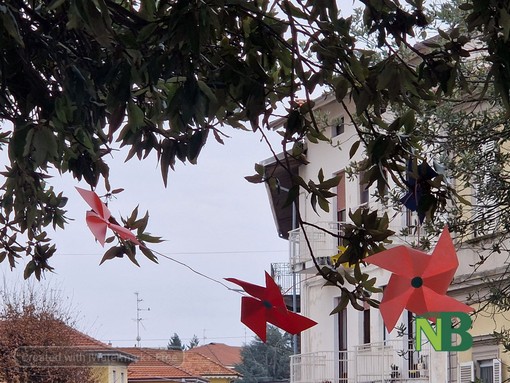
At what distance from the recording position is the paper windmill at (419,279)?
17.5 ft

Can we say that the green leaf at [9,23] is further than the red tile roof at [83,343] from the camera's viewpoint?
No

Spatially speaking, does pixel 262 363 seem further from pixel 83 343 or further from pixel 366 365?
pixel 366 365

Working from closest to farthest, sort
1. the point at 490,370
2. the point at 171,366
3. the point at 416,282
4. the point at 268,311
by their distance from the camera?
the point at 416,282 < the point at 268,311 < the point at 490,370 < the point at 171,366

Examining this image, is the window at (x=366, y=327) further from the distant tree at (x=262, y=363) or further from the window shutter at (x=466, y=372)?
the distant tree at (x=262, y=363)

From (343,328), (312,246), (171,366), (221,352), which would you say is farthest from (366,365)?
(221,352)

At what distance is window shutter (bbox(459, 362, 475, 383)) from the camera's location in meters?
20.0

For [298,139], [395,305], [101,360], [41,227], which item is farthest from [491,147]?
[101,360]

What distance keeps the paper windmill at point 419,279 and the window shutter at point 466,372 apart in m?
14.9

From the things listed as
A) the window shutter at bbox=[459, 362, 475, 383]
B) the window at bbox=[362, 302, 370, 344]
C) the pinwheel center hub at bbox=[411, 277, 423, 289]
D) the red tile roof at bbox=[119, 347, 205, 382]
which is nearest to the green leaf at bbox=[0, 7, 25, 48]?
the pinwheel center hub at bbox=[411, 277, 423, 289]

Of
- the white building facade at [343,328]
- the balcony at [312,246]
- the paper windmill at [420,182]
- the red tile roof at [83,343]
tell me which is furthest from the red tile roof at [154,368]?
the paper windmill at [420,182]

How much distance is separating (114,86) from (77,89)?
0.18 m

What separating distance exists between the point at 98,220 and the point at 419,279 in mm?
1539

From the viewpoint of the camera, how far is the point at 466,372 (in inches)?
805

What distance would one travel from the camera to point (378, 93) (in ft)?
19.1
